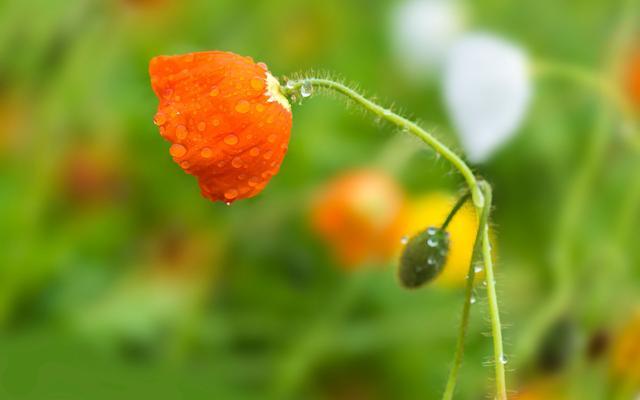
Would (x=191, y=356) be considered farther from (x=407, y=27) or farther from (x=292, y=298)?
(x=407, y=27)

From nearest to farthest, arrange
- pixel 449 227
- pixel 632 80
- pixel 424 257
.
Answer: pixel 424 257 < pixel 449 227 < pixel 632 80

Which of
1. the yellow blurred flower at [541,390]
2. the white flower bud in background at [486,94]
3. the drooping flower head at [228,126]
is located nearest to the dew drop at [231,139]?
the drooping flower head at [228,126]

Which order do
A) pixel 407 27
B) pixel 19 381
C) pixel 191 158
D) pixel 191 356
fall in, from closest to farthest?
pixel 191 158, pixel 19 381, pixel 191 356, pixel 407 27

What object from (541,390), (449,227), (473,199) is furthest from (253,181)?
(449,227)

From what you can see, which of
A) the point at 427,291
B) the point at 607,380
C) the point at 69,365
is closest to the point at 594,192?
the point at 427,291

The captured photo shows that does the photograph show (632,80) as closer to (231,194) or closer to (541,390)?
(541,390)

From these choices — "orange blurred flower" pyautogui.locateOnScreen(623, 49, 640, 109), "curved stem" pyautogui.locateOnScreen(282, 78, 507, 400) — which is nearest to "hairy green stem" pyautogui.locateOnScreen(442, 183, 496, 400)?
"curved stem" pyautogui.locateOnScreen(282, 78, 507, 400)
